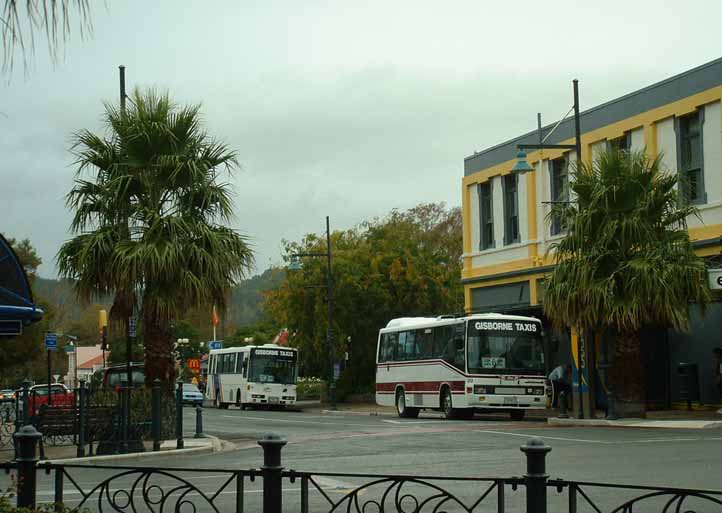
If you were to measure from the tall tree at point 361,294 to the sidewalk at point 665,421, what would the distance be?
23112 millimetres

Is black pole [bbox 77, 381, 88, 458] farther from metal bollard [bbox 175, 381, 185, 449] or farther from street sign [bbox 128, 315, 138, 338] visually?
street sign [bbox 128, 315, 138, 338]

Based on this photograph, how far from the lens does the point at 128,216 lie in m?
23.9

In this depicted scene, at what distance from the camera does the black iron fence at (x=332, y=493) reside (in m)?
7.87

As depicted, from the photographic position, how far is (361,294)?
53.8 metres

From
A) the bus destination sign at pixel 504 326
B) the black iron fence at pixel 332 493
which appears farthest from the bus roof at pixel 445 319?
the black iron fence at pixel 332 493

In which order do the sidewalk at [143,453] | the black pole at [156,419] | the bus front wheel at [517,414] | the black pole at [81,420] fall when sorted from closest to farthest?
the sidewalk at [143,453] → the black pole at [81,420] → the black pole at [156,419] → the bus front wheel at [517,414]

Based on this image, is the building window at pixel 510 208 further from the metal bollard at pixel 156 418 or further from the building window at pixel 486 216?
the metal bollard at pixel 156 418

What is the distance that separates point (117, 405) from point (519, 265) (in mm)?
20570

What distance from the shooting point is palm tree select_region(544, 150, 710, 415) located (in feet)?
89.8

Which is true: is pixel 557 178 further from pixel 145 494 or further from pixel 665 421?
pixel 145 494

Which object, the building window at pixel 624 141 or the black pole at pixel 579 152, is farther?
the building window at pixel 624 141

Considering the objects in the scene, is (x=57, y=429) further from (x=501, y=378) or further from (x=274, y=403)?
(x=274, y=403)

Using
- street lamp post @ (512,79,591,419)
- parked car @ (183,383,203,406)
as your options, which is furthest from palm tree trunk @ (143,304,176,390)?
parked car @ (183,383,203,406)

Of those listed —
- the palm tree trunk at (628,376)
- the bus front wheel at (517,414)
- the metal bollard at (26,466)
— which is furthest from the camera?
the bus front wheel at (517,414)
